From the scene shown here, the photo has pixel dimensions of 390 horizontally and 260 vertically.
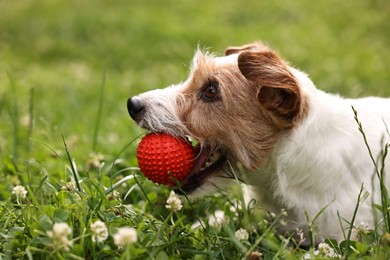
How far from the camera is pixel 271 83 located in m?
3.40

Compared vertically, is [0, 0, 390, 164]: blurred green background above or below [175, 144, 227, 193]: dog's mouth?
below

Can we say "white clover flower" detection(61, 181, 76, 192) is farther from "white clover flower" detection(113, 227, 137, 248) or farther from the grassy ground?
"white clover flower" detection(113, 227, 137, 248)

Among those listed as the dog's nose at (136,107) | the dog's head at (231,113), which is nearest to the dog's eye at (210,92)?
the dog's head at (231,113)

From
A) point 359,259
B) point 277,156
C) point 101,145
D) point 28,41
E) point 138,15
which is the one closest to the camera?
point 359,259

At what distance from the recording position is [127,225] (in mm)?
3117

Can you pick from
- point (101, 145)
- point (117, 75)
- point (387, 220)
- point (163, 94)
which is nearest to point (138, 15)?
point (117, 75)

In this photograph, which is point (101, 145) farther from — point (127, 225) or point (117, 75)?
point (117, 75)

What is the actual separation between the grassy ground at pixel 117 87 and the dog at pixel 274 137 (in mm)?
286

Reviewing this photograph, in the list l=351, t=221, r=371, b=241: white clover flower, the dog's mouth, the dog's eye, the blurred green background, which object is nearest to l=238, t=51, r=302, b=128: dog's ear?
the dog's eye

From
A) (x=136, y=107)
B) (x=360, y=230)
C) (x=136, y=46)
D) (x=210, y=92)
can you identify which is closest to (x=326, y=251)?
(x=360, y=230)

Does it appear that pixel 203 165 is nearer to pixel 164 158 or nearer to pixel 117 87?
pixel 164 158

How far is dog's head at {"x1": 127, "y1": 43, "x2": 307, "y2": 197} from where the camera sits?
3.46 m

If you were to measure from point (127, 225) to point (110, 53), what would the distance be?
7.96m

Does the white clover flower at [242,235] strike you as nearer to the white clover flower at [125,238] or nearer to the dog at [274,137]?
the dog at [274,137]
